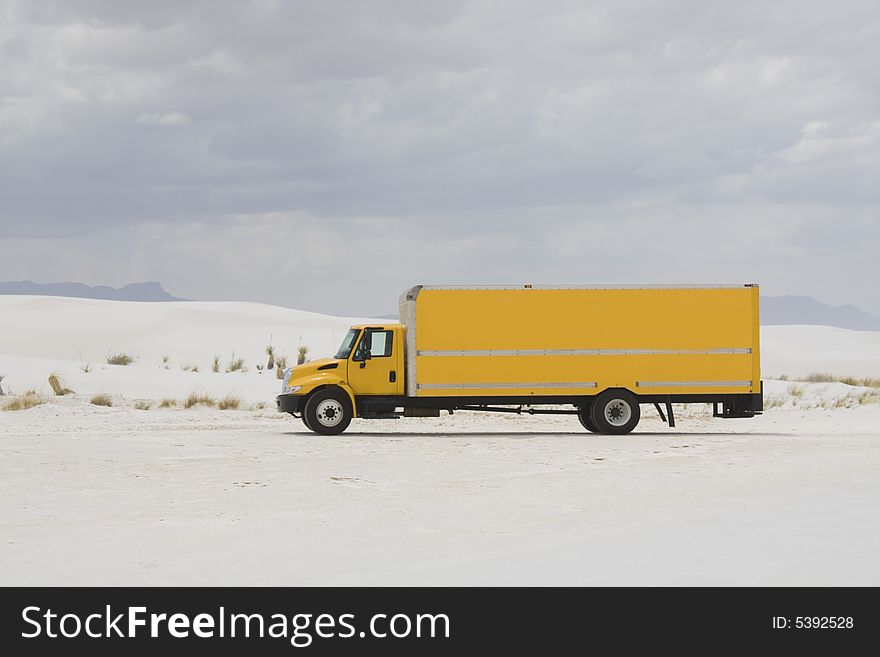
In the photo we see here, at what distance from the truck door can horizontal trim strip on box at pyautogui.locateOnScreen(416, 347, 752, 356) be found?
2.16 feet

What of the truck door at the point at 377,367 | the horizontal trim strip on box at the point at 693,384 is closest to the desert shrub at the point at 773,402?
the horizontal trim strip on box at the point at 693,384

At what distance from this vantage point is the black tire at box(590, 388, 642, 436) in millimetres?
28000

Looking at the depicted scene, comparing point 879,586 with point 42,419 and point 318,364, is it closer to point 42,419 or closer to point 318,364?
point 318,364

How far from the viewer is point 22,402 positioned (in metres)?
34.8

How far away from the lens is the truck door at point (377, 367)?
28031 mm

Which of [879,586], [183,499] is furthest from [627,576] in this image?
[183,499]

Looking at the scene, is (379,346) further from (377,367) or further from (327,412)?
(327,412)

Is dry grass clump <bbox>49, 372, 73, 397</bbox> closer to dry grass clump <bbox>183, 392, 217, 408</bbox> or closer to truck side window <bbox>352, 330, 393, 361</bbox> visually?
dry grass clump <bbox>183, 392, 217, 408</bbox>

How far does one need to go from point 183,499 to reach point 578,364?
13816 mm

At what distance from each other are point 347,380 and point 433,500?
12.4 m

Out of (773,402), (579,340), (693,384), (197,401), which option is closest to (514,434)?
(579,340)

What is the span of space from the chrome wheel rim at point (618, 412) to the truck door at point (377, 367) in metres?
4.61

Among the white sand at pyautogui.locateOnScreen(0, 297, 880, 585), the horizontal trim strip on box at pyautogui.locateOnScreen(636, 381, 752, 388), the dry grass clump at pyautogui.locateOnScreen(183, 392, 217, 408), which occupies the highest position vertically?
the horizontal trim strip on box at pyautogui.locateOnScreen(636, 381, 752, 388)

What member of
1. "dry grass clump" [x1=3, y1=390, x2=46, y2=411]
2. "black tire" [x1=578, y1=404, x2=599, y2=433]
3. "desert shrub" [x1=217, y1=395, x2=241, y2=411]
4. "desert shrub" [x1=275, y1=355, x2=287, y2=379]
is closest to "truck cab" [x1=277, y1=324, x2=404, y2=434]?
"black tire" [x1=578, y1=404, x2=599, y2=433]
